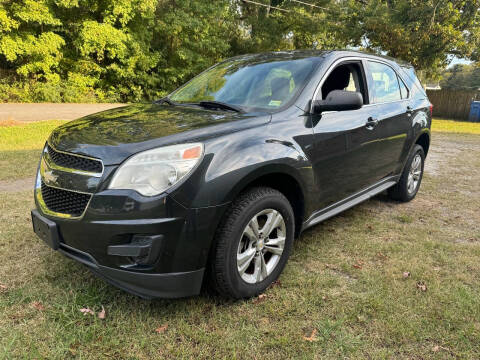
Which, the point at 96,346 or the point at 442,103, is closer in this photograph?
the point at 96,346

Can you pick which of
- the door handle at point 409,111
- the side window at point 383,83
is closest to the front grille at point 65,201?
the side window at point 383,83

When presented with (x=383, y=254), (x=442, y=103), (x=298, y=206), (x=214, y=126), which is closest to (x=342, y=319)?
(x=298, y=206)

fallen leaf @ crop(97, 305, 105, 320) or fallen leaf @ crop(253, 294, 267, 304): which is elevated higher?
fallen leaf @ crop(253, 294, 267, 304)

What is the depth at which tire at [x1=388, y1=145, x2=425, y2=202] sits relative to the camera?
14.5 ft

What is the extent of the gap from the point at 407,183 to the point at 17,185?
5.25 meters

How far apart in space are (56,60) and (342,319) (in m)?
18.3

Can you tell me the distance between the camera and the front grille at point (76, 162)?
2.01 m

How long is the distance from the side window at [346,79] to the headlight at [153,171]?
1.58m

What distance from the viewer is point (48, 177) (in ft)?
7.50

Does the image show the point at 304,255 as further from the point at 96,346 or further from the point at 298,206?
the point at 96,346

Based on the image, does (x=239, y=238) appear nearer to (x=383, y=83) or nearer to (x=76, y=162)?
(x=76, y=162)

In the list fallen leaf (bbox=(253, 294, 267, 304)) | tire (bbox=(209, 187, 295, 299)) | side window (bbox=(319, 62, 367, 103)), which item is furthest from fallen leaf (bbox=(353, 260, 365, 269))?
side window (bbox=(319, 62, 367, 103))

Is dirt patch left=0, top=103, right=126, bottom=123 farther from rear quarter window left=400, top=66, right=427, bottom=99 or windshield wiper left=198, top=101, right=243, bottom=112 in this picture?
rear quarter window left=400, top=66, right=427, bottom=99

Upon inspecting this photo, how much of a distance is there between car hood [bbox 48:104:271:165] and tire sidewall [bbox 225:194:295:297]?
52 centimetres
